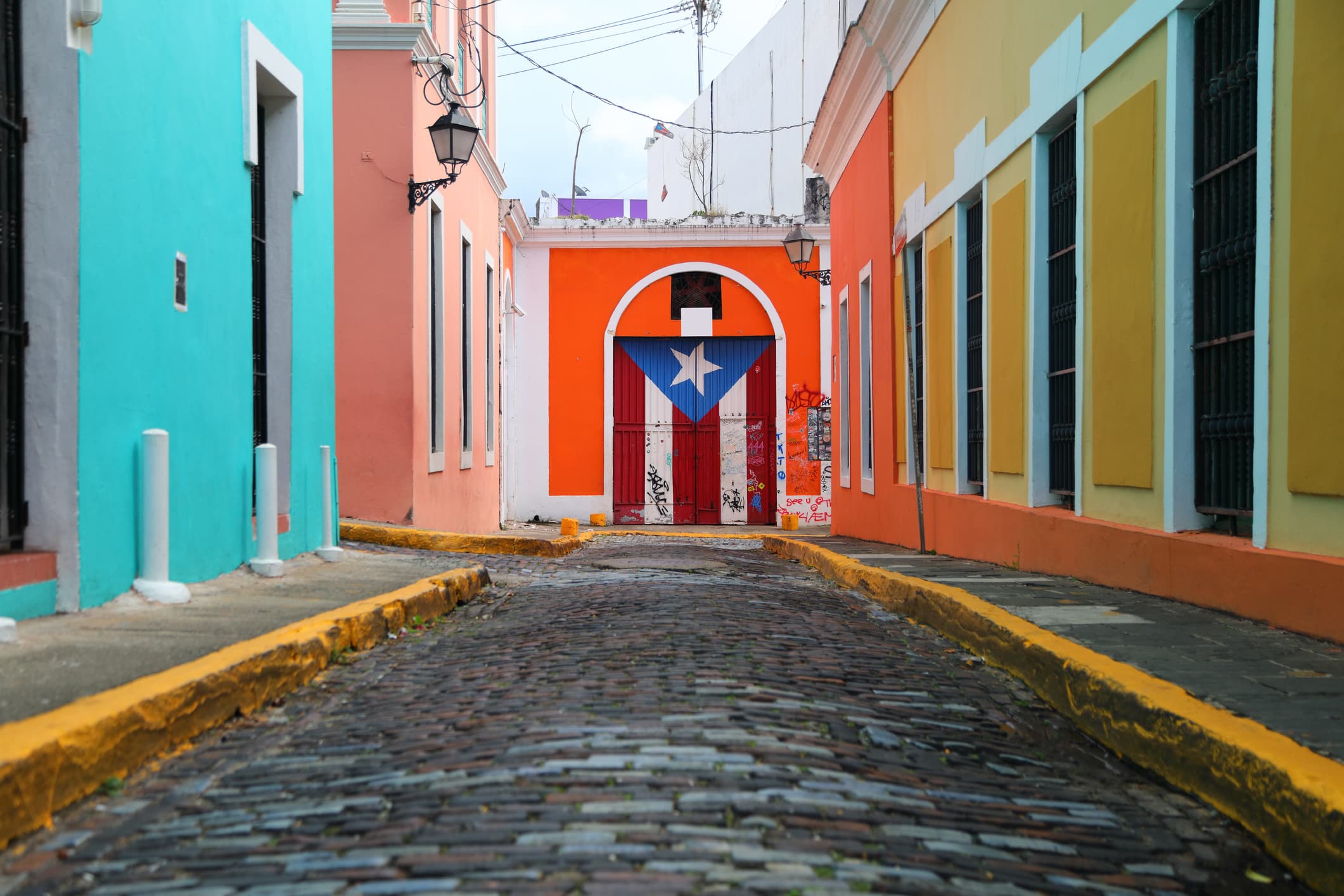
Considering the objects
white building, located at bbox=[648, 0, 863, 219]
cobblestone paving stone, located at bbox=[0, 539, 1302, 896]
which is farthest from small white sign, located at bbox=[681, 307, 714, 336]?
cobblestone paving stone, located at bbox=[0, 539, 1302, 896]

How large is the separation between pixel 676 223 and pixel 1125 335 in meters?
16.0

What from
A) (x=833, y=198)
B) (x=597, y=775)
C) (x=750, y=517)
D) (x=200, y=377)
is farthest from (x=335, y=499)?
(x=750, y=517)

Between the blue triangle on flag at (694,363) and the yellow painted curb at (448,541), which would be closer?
the yellow painted curb at (448,541)

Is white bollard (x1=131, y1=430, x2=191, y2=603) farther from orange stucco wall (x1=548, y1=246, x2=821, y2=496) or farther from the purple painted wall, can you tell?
the purple painted wall

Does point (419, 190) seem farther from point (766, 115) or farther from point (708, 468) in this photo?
point (766, 115)

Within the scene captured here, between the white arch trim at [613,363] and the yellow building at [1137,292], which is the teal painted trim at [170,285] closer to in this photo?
the yellow building at [1137,292]

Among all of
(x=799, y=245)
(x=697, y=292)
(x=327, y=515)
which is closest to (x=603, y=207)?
(x=697, y=292)

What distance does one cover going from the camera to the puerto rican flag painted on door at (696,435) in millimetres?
22391

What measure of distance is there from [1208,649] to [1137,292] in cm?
250

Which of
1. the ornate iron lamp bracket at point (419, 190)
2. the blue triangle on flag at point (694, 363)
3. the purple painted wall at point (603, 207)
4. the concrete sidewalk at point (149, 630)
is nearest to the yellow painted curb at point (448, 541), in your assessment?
the concrete sidewalk at point (149, 630)

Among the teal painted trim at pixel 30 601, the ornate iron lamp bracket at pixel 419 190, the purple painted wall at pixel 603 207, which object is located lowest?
the teal painted trim at pixel 30 601

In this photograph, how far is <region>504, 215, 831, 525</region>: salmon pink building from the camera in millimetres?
22094

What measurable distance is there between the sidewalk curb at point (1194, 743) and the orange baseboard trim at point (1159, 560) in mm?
881

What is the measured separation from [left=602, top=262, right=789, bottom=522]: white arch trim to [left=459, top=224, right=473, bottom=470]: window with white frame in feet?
19.8
